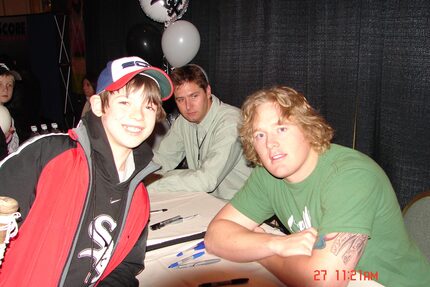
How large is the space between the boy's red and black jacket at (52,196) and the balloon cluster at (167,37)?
2.98m

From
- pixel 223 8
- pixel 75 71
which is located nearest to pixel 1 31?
pixel 75 71

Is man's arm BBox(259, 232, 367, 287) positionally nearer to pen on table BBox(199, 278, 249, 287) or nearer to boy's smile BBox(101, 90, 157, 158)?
pen on table BBox(199, 278, 249, 287)

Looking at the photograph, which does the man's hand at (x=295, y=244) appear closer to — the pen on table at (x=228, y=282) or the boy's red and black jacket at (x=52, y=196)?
the pen on table at (x=228, y=282)

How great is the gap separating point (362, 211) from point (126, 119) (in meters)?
0.89

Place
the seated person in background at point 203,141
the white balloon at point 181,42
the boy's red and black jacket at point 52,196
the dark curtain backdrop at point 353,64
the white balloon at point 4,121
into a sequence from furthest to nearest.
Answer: the white balloon at point 181,42 < the white balloon at point 4,121 < the seated person in background at point 203,141 < the dark curtain backdrop at point 353,64 < the boy's red and black jacket at point 52,196

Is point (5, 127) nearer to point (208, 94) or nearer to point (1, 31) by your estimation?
point (208, 94)

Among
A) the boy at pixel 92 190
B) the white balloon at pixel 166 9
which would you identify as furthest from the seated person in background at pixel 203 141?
the white balloon at pixel 166 9

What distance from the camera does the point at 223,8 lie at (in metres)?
4.04

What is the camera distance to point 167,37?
4.29 meters

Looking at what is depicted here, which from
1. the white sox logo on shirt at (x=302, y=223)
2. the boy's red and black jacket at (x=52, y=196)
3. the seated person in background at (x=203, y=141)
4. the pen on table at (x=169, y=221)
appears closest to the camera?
the boy's red and black jacket at (x=52, y=196)

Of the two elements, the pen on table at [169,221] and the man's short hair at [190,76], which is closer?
the pen on table at [169,221]

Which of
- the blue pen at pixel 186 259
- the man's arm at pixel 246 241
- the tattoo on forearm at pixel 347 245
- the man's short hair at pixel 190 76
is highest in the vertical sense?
the man's short hair at pixel 190 76

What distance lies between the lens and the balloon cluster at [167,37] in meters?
4.21

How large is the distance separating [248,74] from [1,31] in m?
6.86
